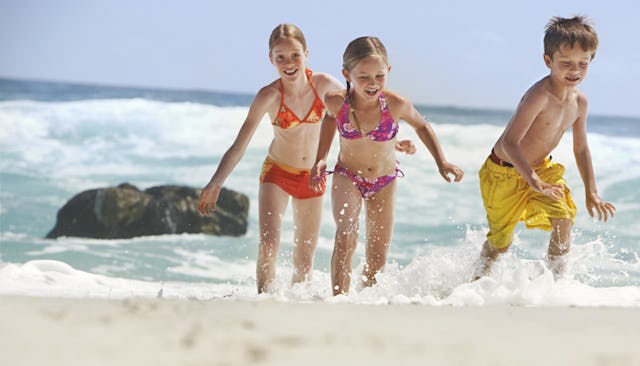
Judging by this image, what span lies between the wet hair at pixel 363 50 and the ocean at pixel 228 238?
124 centimetres

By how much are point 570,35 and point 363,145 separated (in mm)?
Answer: 1255

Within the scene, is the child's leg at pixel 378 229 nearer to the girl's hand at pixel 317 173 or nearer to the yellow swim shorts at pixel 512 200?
the girl's hand at pixel 317 173

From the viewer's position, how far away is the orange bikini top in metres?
5.18

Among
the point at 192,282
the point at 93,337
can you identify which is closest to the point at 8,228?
the point at 192,282

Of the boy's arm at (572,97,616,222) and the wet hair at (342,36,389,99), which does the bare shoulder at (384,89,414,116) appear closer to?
the wet hair at (342,36,389,99)

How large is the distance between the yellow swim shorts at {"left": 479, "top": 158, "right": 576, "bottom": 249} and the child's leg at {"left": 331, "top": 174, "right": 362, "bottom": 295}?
87 cm

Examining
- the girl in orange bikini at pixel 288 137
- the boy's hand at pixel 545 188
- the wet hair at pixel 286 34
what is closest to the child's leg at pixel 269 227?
the girl in orange bikini at pixel 288 137

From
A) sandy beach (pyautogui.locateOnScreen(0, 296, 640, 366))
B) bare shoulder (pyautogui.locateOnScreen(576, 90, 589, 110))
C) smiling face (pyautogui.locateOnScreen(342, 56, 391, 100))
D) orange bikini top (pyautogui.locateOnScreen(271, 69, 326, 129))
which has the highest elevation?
smiling face (pyautogui.locateOnScreen(342, 56, 391, 100))

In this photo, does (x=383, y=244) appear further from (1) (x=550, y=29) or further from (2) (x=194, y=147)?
(2) (x=194, y=147)

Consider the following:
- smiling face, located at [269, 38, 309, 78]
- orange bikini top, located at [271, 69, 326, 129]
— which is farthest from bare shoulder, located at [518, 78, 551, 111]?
smiling face, located at [269, 38, 309, 78]

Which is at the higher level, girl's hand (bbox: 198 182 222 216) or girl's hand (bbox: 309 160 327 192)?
girl's hand (bbox: 309 160 327 192)

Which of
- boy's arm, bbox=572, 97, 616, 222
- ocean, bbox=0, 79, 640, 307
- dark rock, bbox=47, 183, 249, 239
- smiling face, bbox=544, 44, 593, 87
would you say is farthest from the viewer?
dark rock, bbox=47, 183, 249, 239

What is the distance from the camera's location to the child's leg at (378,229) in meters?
5.00

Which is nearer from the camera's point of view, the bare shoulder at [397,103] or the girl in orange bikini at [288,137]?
the bare shoulder at [397,103]
